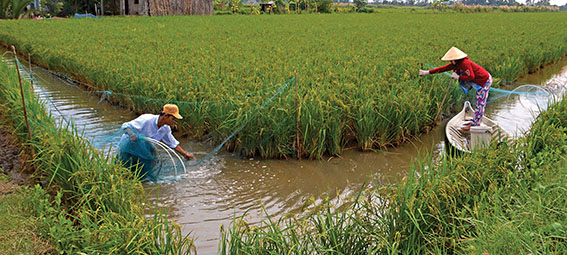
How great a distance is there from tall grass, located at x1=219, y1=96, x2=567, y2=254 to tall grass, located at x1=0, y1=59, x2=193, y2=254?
0.43 meters

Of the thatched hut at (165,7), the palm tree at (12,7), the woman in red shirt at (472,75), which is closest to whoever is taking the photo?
the woman in red shirt at (472,75)

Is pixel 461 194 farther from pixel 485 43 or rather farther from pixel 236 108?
pixel 485 43

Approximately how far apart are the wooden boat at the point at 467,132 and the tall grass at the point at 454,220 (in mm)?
1521

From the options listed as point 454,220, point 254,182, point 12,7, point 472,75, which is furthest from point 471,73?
point 12,7

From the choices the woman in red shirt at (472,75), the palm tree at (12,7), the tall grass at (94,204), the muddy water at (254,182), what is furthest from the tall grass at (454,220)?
the palm tree at (12,7)

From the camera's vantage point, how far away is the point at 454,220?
114 inches

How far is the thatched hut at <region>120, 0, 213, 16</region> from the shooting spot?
26156mm

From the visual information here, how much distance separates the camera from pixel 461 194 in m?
3.14

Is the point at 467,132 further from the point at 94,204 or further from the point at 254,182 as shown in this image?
Answer: the point at 94,204

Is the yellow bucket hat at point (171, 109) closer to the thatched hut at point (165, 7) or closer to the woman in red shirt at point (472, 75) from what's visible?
the woman in red shirt at point (472, 75)

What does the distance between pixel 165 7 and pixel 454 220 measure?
86.6ft

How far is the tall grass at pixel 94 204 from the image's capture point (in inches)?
102

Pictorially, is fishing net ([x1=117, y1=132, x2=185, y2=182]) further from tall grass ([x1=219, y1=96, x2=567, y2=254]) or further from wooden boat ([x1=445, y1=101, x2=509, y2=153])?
wooden boat ([x1=445, y1=101, x2=509, y2=153])

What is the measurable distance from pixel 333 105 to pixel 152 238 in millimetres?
3209
